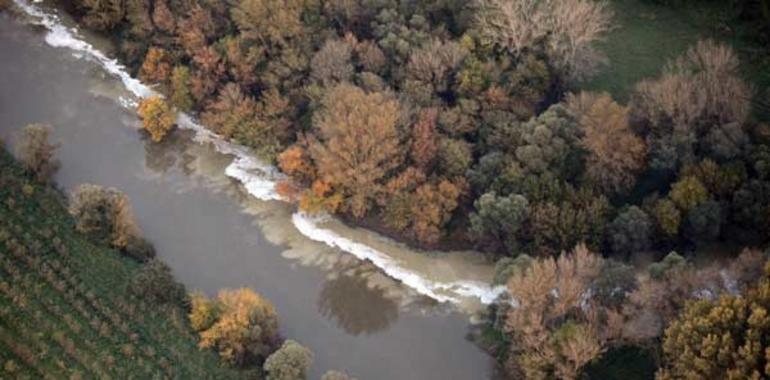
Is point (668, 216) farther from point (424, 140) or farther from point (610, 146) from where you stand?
point (424, 140)

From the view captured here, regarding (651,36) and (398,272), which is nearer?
(398,272)

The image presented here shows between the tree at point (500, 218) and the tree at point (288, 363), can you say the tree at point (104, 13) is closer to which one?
the tree at point (500, 218)

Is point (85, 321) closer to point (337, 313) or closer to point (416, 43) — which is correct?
point (337, 313)

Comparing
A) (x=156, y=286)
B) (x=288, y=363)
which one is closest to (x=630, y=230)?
(x=288, y=363)

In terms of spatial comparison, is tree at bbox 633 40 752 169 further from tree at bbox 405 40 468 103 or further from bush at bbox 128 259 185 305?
bush at bbox 128 259 185 305

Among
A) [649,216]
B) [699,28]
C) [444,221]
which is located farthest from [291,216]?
[699,28]

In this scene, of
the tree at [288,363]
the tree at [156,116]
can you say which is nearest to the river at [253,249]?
the tree at [156,116]
